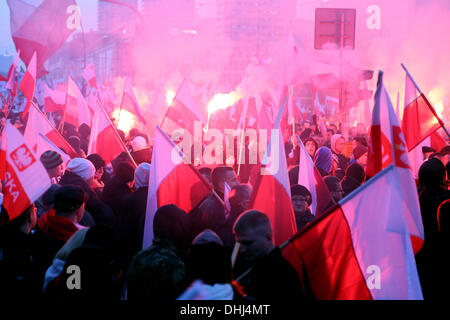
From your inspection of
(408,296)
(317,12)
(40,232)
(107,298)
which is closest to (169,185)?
(40,232)

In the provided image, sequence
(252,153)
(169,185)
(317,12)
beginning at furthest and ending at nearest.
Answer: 1. (317,12)
2. (252,153)
3. (169,185)

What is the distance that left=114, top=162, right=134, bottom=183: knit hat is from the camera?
546 cm

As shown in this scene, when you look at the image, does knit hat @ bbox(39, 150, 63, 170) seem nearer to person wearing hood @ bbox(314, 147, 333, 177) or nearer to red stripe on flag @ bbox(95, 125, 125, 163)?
red stripe on flag @ bbox(95, 125, 125, 163)

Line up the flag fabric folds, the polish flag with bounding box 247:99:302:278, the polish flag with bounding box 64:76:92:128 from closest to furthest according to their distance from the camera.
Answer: the polish flag with bounding box 247:99:302:278
the polish flag with bounding box 64:76:92:128
the flag fabric folds

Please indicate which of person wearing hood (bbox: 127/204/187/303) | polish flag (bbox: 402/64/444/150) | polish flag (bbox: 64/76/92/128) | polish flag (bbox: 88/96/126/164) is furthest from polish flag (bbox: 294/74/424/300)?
polish flag (bbox: 64/76/92/128)

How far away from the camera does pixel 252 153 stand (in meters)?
7.38

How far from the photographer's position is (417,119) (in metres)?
6.34

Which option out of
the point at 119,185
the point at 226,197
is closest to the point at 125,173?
the point at 119,185

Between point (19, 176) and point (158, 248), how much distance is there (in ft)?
5.13

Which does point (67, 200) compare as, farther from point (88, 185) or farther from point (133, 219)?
point (88, 185)

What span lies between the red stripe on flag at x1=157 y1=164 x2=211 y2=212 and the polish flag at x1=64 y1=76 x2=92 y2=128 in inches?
245
